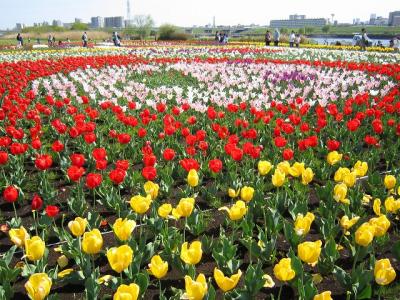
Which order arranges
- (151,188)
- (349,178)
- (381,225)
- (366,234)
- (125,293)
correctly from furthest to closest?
(349,178)
(151,188)
(381,225)
(366,234)
(125,293)

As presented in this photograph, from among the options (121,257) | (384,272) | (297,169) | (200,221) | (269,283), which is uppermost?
(297,169)

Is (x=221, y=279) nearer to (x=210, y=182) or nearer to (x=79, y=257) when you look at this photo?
(x=79, y=257)

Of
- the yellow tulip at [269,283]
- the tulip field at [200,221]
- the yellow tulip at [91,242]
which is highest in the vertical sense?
the yellow tulip at [91,242]

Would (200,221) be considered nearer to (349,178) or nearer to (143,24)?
(349,178)

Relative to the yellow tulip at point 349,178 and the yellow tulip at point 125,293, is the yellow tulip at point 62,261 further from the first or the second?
the yellow tulip at point 349,178

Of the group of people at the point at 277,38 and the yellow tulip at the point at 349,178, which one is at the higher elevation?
the group of people at the point at 277,38

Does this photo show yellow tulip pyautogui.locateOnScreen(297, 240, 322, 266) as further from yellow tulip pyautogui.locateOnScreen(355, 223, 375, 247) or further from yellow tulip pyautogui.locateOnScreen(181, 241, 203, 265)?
yellow tulip pyautogui.locateOnScreen(181, 241, 203, 265)

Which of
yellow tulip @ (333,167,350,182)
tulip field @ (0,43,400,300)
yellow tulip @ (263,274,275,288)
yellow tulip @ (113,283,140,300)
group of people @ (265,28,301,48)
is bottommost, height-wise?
yellow tulip @ (263,274,275,288)

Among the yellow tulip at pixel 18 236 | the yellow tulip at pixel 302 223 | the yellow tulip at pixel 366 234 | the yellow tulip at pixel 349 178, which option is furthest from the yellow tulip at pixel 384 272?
the yellow tulip at pixel 18 236

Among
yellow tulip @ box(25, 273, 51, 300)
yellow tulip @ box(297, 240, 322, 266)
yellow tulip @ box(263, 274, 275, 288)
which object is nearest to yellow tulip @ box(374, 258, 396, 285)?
yellow tulip @ box(297, 240, 322, 266)

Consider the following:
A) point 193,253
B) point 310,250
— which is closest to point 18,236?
point 193,253

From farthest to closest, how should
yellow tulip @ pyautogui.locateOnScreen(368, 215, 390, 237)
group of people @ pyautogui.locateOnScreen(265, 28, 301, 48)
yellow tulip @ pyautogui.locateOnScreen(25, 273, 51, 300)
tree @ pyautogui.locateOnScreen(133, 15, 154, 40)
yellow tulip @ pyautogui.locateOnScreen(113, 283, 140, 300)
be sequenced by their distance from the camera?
tree @ pyautogui.locateOnScreen(133, 15, 154, 40)
group of people @ pyautogui.locateOnScreen(265, 28, 301, 48)
yellow tulip @ pyautogui.locateOnScreen(368, 215, 390, 237)
yellow tulip @ pyautogui.locateOnScreen(25, 273, 51, 300)
yellow tulip @ pyautogui.locateOnScreen(113, 283, 140, 300)

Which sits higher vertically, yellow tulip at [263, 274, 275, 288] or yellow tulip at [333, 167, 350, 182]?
yellow tulip at [333, 167, 350, 182]

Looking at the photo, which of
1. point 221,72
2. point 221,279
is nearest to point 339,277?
point 221,279
